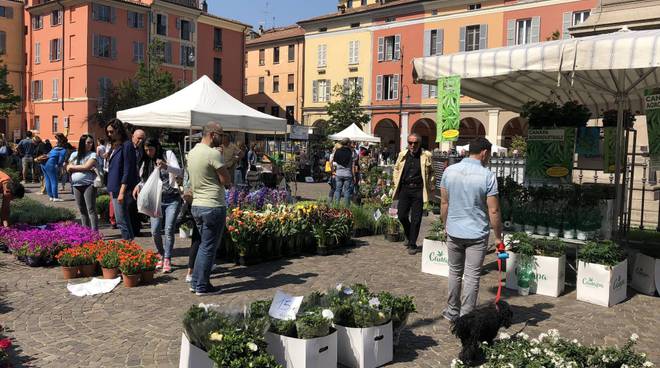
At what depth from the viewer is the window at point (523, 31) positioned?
3494 cm

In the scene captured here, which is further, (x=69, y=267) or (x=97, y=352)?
(x=69, y=267)

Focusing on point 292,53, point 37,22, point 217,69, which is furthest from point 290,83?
point 37,22

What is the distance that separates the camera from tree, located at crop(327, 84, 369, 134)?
40156mm

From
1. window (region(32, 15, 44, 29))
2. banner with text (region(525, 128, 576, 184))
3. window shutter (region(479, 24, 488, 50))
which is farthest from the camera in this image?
window (region(32, 15, 44, 29))

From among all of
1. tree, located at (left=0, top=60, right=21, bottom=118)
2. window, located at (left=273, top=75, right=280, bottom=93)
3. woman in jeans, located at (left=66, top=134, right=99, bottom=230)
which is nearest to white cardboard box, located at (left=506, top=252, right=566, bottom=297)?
woman in jeans, located at (left=66, top=134, right=99, bottom=230)

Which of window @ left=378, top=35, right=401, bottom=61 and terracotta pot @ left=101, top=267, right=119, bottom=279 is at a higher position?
window @ left=378, top=35, right=401, bottom=61

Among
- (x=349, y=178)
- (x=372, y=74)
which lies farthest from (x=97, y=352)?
(x=372, y=74)

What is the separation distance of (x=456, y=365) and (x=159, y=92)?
1375 inches

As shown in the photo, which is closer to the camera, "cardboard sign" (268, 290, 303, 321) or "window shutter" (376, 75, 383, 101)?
"cardboard sign" (268, 290, 303, 321)

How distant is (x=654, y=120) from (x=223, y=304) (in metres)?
5.12

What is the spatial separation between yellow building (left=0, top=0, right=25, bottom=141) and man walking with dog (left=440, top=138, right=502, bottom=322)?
161 feet

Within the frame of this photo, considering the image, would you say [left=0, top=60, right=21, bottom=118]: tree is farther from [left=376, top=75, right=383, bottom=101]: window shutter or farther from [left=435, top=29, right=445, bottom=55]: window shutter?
[left=435, top=29, right=445, bottom=55]: window shutter

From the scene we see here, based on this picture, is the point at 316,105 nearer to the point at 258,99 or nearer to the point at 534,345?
the point at 258,99

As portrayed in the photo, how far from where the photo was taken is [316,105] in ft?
156
